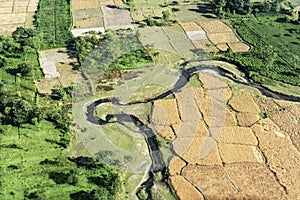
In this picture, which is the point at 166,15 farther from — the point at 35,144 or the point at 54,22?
the point at 35,144

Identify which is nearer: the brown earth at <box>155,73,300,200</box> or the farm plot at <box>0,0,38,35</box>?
the brown earth at <box>155,73,300,200</box>

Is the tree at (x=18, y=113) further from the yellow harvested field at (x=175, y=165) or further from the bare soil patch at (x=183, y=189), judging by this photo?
the bare soil patch at (x=183, y=189)

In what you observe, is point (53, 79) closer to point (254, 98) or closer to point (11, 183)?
point (11, 183)

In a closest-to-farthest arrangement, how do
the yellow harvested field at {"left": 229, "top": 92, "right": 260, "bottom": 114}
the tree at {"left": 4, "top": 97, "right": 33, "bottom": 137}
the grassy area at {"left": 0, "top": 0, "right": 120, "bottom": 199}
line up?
1. the grassy area at {"left": 0, "top": 0, "right": 120, "bottom": 199}
2. the tree at {"left": 4, "top": 97, "right": 33, "bottom": 137}
3. the yellow harvested field at {"left": 229, "top": 92, "right": 260, "bottom": 114}

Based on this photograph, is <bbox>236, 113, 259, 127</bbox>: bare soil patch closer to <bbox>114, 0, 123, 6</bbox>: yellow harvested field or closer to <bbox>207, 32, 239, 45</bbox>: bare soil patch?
<bbox>207, 32, 239, 45</bbox>: bare soil patch

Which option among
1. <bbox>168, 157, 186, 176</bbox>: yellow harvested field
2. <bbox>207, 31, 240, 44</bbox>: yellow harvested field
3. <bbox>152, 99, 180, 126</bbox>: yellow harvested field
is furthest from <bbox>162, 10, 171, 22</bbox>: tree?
<bbox>168, 157, 186, 176</bbox>: yellow harvested field

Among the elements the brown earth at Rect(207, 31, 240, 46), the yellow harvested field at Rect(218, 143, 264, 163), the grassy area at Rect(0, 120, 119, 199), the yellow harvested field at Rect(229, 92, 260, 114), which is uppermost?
the brown earth at Rect(207, 31, 240, 46)
